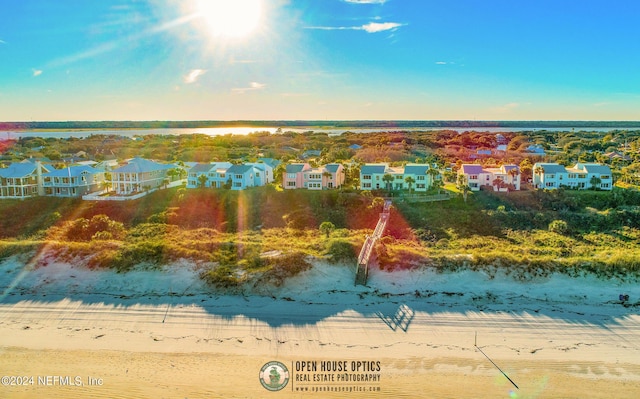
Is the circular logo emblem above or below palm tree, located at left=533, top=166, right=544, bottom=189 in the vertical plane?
below

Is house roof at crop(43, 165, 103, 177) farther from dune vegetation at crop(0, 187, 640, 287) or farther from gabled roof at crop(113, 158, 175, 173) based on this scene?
gabled roof at crop(113, 158, 175, 173)

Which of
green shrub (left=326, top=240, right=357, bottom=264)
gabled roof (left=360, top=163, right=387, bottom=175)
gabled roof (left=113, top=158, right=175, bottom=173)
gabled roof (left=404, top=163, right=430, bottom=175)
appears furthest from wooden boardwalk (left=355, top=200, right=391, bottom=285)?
gabled roof (left=113, top=158, right=175, bottom=173)

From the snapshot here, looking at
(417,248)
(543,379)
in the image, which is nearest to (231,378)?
(543,379)

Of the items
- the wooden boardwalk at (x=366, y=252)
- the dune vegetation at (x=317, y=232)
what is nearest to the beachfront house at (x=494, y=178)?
the dune vegetation at (x=317, y=232)

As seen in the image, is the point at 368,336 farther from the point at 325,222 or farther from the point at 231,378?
the point at 325,222

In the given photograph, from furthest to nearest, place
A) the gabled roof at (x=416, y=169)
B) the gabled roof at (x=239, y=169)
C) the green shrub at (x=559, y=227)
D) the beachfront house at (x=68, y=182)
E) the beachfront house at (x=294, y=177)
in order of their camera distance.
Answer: the gabled roof at (x=239, y=169), the beachfront house at (x=294, y=177), the beachfront house at (x=68, y=182), the gabled roof at (x=416, y=169), the green shrub at (x=559, y=227)

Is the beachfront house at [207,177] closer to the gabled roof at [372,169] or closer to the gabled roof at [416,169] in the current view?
the gabled roof at [372,169]
